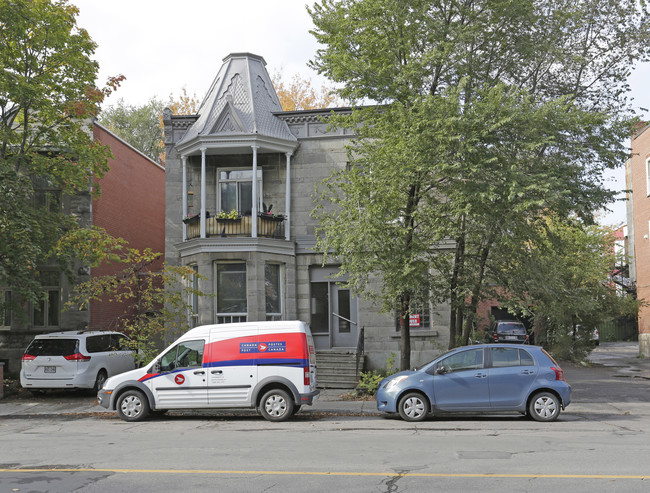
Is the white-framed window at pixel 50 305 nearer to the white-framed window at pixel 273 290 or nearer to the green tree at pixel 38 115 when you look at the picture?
the green tree at pixel 38 115

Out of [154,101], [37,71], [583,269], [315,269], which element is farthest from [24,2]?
[154,101]

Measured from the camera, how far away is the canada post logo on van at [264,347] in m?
13.3

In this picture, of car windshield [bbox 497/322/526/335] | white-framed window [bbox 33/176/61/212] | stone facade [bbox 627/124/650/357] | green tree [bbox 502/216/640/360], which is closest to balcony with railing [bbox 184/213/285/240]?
white-framed window [bbox 33/176/61/212]

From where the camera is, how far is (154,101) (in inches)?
1844

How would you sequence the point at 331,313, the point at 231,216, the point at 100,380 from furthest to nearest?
the point at 331,313, the point at 231,216, the point at 100,380

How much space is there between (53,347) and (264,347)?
7.56 m

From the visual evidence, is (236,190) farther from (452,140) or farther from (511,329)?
(511,329)

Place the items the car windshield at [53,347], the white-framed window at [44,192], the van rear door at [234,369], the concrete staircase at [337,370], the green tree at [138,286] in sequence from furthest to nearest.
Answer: the white-framed window at [44,192] → the concrete staircase at [337,370] → the car windshield at [53,347] → the green tree at [138,286] → the van rear door at [234,369]

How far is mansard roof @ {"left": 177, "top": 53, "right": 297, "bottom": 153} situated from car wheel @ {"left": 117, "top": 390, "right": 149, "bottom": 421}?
9724 mm

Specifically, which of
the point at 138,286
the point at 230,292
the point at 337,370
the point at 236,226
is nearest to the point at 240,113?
the point at 236,226

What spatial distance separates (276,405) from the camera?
43.3 ft

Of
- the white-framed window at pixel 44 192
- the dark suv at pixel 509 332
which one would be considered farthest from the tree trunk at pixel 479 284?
the dark suv at pixel 509 332

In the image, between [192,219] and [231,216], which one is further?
[192,219]

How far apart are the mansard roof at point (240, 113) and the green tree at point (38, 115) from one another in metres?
3.12
